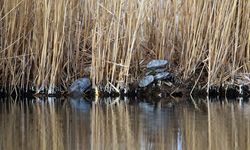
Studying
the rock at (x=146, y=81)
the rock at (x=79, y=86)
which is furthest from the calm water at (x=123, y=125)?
the rock at (x=146, y=81)

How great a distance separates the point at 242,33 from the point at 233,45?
15 cm

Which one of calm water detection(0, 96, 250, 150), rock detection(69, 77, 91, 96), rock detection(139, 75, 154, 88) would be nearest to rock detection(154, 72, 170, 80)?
rock detection(139, 75, 154, 88)

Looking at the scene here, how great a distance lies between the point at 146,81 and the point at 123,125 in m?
1.79

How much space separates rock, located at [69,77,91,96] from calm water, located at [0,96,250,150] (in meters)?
0.33

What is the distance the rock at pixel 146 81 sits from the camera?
550 centimetres

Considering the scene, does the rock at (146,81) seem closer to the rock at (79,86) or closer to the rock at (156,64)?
the rock at (156,64)

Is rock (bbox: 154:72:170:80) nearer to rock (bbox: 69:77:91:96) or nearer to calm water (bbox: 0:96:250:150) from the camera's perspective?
calm water (bbox: 0:96:250:150)

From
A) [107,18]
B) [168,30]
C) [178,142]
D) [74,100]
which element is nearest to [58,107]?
[74,100]

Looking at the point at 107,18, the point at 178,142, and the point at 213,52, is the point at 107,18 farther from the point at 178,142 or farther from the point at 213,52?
the point at 178,142

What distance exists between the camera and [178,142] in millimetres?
3125

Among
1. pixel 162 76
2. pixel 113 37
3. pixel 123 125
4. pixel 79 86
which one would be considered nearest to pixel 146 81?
pixel 162 76

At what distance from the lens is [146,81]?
18.1 ft

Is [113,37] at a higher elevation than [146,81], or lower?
higher

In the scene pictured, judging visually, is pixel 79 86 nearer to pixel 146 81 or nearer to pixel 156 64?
pixel 146 81
